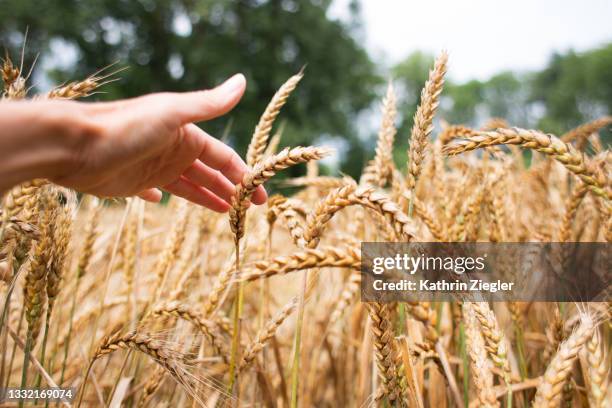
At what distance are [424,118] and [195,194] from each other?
65cm

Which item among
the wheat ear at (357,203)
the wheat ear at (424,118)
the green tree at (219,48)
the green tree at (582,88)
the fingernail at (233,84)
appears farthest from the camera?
the green tree at (582,88)

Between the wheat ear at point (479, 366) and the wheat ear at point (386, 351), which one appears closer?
the wheat ear at point (479, 366)

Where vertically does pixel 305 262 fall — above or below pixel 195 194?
below

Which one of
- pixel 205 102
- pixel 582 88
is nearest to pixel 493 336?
pixel 205 102

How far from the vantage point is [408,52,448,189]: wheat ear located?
42.4 inches

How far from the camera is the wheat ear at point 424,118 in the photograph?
1076mm

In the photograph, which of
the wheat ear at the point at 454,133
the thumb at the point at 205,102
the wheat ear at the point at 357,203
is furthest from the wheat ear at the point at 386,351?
the wheat ear at the point at 454,133

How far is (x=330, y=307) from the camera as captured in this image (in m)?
1.99

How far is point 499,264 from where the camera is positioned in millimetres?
1392

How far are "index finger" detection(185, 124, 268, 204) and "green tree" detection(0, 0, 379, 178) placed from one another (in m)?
16.6

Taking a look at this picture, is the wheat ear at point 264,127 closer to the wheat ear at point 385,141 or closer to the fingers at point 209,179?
the fingers at point 209,179

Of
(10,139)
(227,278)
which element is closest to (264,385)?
(227,278)

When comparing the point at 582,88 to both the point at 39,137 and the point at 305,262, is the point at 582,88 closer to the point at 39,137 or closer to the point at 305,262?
the point at 305,262

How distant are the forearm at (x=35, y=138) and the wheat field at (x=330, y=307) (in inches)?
12.4
